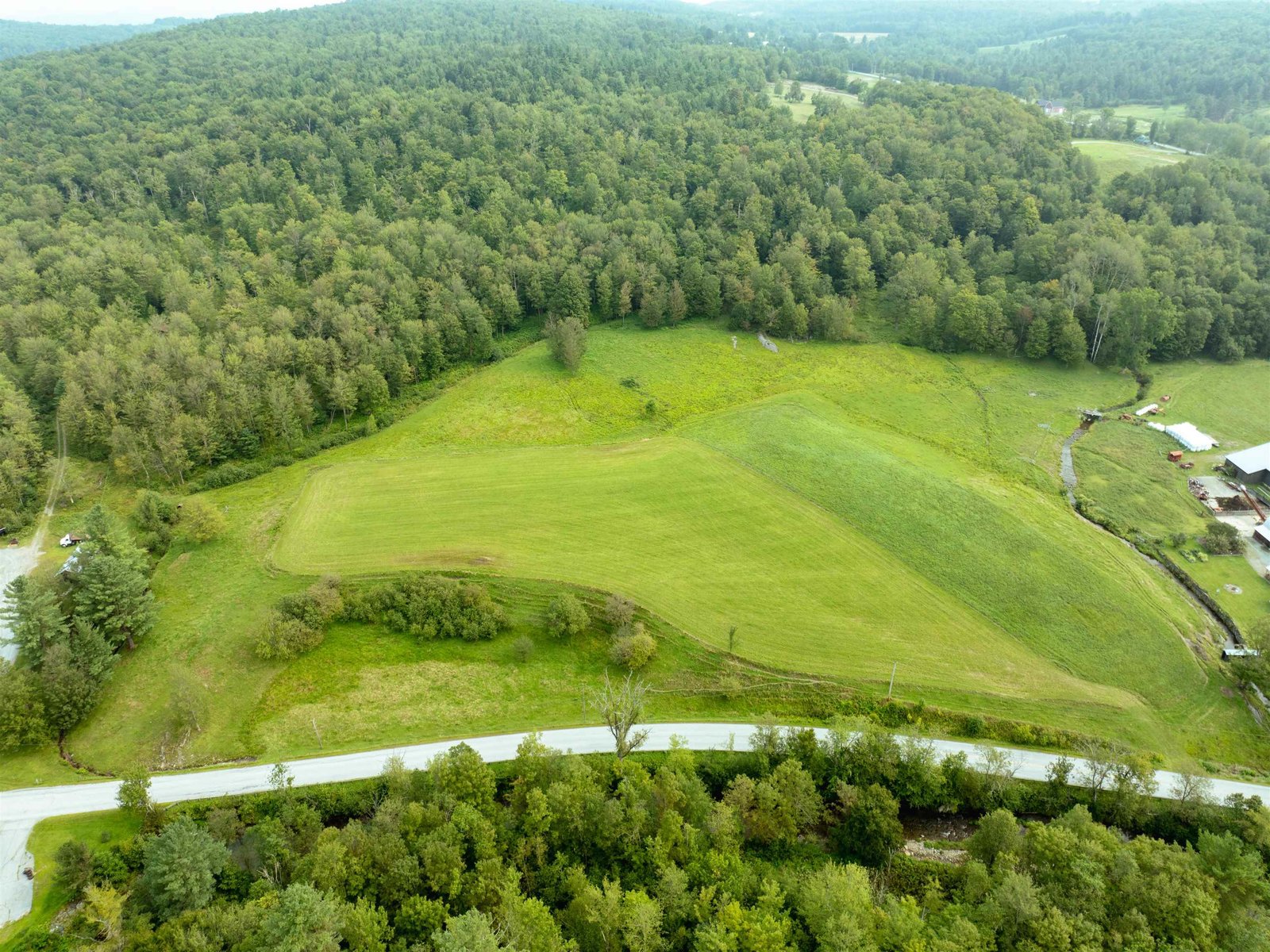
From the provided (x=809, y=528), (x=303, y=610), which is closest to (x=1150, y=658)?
(x=809, y=528)

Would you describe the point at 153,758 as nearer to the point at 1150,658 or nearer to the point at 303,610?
the point at 303,610

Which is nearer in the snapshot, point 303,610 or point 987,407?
point 303,610

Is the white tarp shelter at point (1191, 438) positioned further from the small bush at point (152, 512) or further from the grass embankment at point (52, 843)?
the small bush at point (152, 512)

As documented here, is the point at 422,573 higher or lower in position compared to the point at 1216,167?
lower

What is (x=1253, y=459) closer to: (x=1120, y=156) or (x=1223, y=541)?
(x=1223, y=541)

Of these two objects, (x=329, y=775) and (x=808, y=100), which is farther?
(x=808, y=100)

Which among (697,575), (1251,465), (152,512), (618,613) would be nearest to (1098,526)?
(1251,465)

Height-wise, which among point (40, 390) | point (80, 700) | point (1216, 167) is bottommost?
point (80, 700)
